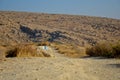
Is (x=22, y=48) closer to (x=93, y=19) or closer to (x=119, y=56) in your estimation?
(x=119, y=56)

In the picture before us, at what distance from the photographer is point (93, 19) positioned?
295 feet

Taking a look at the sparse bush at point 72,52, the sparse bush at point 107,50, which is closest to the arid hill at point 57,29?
the sparse bush at point 72,52

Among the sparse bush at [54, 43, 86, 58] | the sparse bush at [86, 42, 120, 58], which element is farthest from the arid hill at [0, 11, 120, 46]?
the sparse bush at [86, 42, 120, 58]

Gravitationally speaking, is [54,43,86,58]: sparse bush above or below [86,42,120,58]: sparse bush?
below

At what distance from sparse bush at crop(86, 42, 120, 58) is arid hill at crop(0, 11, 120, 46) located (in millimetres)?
30472

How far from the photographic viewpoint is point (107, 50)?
2197 centimetres

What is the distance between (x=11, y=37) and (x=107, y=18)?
40.6m

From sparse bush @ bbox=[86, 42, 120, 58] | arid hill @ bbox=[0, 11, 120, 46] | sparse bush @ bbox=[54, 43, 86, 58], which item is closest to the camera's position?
sparse bush @ bbox=[86, 42, 120, 58]

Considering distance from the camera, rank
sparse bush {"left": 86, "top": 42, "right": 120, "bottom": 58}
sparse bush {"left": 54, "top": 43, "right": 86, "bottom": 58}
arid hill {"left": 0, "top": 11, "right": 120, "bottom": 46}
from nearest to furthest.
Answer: sparse bush {"left": 86, "top": 42, "right": 120, "bottom": 58}, sparse bush {"left": 54, "top": 43, "right": 86, "bottom": 58}, arid hill {"left": 0, "top": 11, "right": 120, "bottom": 46}

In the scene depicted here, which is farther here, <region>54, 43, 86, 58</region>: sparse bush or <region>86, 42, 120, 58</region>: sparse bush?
<region>54, 43, 86, 58</region>: sparse bush

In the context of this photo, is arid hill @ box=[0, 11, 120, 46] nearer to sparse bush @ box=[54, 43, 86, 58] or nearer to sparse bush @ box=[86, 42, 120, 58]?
sparse bush @ box=[54, 43, 86, 58]

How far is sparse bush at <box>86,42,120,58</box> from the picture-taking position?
2120cm

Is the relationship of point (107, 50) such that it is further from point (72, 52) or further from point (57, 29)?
point (57, 29)

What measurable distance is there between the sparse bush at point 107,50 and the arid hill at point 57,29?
3047 centimetres
